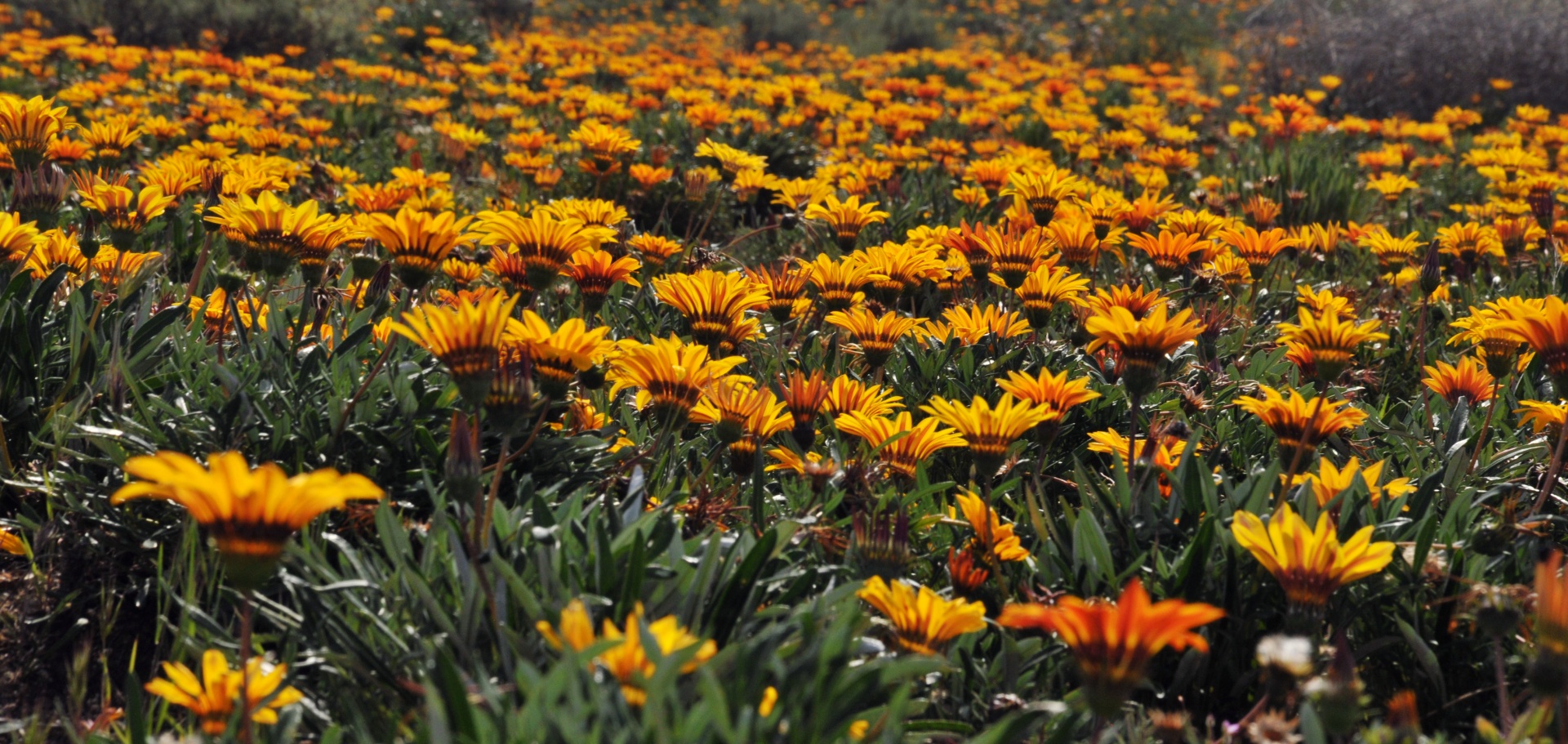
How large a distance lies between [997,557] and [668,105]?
6.29m

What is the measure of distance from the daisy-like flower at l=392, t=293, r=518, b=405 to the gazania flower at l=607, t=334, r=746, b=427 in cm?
44

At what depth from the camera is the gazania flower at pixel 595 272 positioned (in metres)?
2.51

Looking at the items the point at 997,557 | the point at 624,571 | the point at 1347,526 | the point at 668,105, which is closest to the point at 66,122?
the point at 624,571

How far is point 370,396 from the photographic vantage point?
7.23ft

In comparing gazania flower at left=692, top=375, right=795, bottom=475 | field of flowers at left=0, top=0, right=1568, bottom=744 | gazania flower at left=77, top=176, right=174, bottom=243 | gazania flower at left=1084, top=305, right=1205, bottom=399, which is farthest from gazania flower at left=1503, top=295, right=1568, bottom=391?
gazania flower at left=77, top=176, right=174, bottom=243

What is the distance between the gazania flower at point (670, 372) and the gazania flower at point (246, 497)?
0.75 meters

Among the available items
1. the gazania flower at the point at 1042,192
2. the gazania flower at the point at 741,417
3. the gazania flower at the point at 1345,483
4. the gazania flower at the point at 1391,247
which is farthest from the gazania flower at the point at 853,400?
the gazania flower at the point at 1391,247

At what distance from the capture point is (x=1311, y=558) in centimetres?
162

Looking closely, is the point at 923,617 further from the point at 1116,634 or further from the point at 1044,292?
the point at 1044,292

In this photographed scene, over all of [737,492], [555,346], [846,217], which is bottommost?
[737,492]

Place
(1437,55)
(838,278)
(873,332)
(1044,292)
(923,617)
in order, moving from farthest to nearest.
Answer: (1437,55) < (838,278) < (1044,292) < (873,332) < (923,617)

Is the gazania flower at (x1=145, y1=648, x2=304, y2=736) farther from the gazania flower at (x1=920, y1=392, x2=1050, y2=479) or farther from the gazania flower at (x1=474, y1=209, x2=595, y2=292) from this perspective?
the gazania flower at (x1=920, y1=392, x2=1050, y2=479)

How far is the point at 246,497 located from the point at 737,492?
1.03 m

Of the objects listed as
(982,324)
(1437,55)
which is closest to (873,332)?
(982,324)
